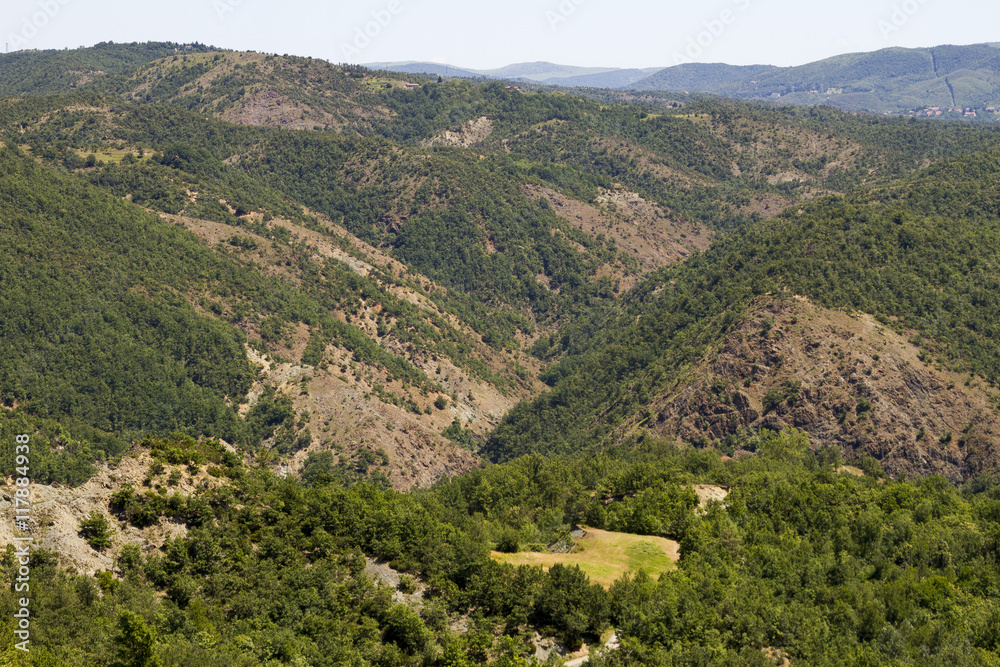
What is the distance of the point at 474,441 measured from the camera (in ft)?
472

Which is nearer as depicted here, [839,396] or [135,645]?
[135,645]

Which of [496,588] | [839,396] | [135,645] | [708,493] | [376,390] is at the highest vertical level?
[135,645]

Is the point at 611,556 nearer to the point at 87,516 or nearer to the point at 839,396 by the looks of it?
the point at 87,516

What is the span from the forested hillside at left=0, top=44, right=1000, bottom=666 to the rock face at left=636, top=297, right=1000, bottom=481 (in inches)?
17.5

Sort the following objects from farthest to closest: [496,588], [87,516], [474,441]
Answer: [474,441] → [496,588] → [87,516]

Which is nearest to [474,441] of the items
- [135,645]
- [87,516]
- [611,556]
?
[611,556]

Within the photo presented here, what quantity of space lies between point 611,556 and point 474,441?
273ft

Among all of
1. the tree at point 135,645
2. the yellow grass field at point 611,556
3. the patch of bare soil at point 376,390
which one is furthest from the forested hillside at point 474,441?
the patch of bare soil at point 376,390

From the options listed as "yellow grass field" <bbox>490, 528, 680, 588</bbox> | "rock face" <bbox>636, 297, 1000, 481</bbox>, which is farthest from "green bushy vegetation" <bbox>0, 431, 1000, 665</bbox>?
"rock face" <bbox>636, 297, 1000, 481</bbox>

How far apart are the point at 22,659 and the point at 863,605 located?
4936cm

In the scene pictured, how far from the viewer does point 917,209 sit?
15425cm

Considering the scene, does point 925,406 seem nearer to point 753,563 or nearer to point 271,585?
point 753,563

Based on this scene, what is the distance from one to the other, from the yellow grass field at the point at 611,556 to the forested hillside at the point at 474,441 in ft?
1.08

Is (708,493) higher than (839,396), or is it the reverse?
(708,493)
